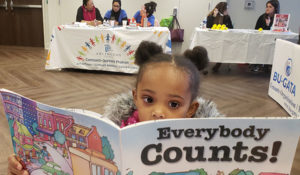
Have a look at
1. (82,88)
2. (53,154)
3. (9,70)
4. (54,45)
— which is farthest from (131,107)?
(9,70)

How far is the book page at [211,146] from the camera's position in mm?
451

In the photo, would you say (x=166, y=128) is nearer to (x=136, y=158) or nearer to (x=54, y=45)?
(x=136, y=158)

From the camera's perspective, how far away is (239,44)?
3.70m

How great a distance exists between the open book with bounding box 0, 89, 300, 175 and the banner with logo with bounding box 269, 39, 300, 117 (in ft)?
6.40

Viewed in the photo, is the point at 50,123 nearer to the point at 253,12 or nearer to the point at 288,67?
the point at 288,67

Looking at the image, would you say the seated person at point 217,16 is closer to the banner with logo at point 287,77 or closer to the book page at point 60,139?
the banner with logo at point 287,77

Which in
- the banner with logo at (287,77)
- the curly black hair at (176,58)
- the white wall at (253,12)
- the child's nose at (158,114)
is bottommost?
the banner with logo at (287,77)

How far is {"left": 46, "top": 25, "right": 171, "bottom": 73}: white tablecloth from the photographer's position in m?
3.39

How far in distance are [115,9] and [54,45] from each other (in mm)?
1175

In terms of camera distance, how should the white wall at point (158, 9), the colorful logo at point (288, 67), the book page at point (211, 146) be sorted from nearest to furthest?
the book page at point (211, 146)
the colorful logo at point (288, 67)
the white wall at point (158, 9)

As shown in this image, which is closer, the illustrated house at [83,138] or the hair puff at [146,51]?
the illustrated house at [83,138]

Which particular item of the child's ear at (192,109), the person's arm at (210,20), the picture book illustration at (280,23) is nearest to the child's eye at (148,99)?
the child's ear at (192,109)

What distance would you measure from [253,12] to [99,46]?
10.7ft

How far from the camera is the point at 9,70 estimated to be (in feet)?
12.0
